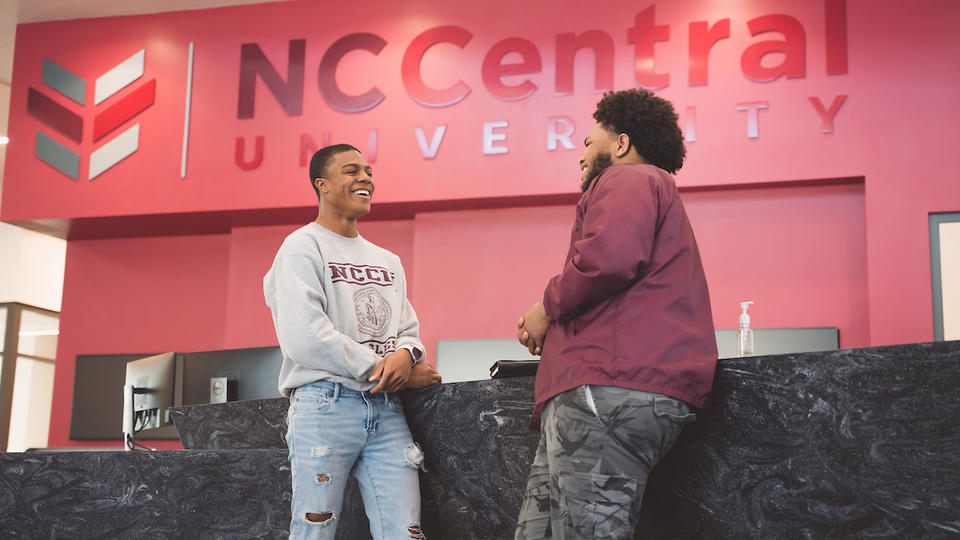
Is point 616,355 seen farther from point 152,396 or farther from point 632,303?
point 152,396

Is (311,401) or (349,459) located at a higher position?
(311,401)

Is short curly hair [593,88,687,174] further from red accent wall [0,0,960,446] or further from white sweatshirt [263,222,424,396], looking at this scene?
red accent wall [0,0,960,446]

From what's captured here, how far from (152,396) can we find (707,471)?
110 inches

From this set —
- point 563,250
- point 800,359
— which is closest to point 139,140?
point 563,250

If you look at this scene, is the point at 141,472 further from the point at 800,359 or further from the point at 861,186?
the point at 861,186

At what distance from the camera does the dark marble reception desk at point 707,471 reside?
1792 mm

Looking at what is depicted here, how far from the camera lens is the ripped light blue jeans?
6.91ft

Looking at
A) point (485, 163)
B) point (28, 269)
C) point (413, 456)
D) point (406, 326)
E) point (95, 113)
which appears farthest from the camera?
Result: point (28, 269)

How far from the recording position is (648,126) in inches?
80.2

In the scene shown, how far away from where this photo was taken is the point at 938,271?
4863 mm

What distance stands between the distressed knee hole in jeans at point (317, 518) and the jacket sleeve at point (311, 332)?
1.01 ft

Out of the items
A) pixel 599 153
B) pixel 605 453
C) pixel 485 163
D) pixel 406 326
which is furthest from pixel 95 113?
pixel 605 453

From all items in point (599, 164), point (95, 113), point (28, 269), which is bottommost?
point (599, 164)

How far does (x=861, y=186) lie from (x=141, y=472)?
4019mm
